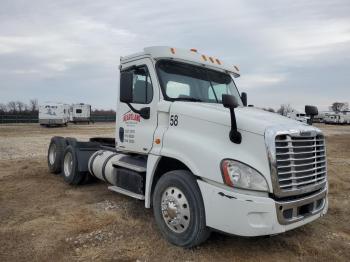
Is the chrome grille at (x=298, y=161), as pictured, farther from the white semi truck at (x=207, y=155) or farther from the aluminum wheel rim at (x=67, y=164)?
the aluminum wheel rim at (x=67, y=164)

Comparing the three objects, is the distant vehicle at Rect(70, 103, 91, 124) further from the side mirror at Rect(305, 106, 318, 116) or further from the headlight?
the headlight

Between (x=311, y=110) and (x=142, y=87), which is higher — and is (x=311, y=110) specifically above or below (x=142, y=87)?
below

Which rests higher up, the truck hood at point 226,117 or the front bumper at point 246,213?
the truck hood at point 226,117

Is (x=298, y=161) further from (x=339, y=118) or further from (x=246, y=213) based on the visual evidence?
(x=339, y=118)

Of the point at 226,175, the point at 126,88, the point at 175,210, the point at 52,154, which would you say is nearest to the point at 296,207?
the point at 226,175

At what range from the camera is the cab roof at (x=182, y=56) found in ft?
A: 17.4

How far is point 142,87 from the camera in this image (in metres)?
5.49

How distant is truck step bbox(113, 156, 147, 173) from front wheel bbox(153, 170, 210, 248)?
0.80 metres

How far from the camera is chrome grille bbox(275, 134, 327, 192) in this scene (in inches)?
154

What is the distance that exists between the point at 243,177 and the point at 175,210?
3.66ft

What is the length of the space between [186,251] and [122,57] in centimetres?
368

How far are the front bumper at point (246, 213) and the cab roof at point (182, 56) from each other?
7.51ft

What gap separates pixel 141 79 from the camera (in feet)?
18.2

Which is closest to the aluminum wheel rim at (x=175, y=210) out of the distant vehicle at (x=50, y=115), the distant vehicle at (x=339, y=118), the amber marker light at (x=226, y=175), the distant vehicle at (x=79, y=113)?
the amber marker light at (x=226, y=175)
